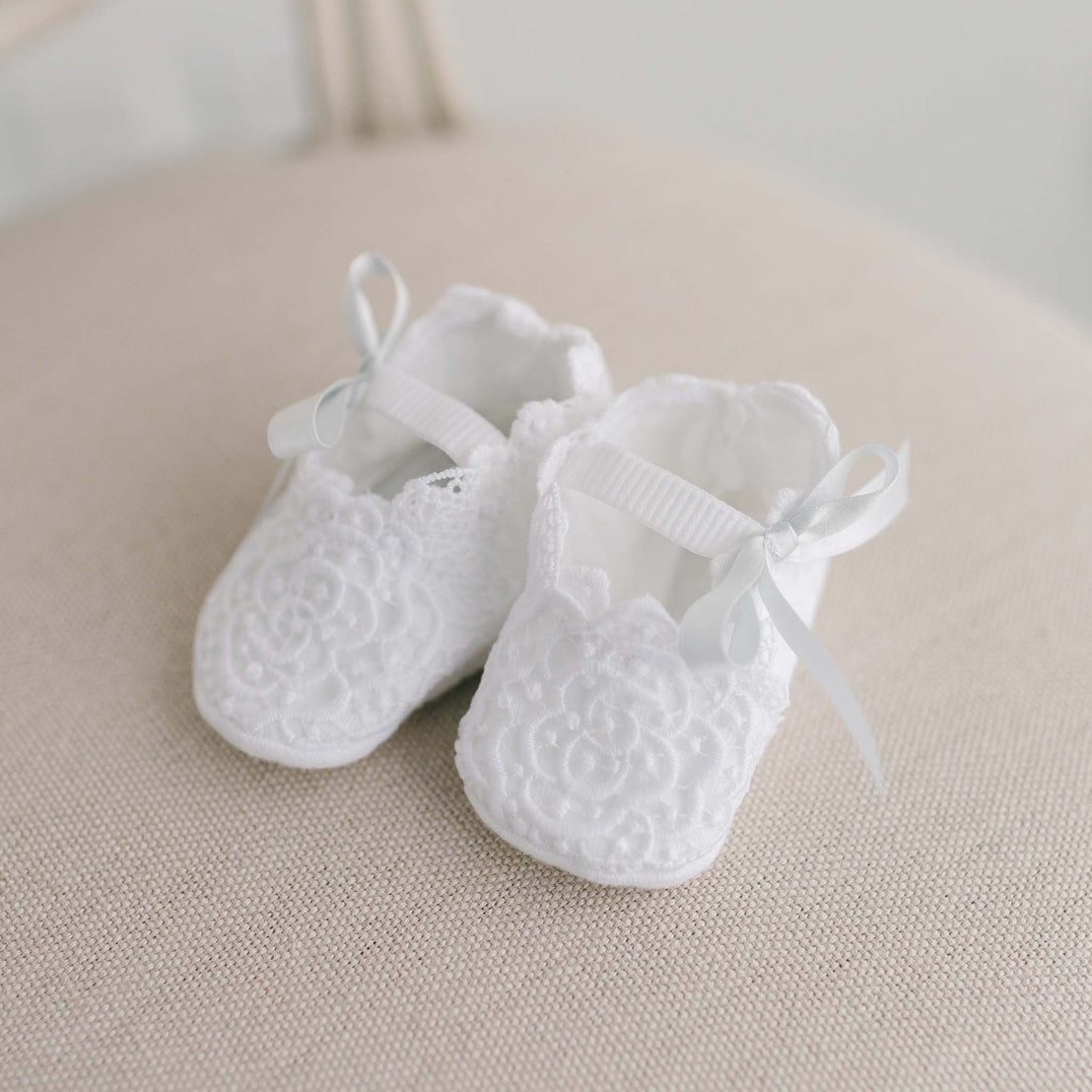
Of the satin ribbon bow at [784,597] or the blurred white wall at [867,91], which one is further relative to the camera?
the blurred white wall at [867,91]

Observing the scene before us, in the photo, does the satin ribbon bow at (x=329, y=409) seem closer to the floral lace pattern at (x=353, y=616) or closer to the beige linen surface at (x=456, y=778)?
the floral lace pattern at (x=353, y=616)

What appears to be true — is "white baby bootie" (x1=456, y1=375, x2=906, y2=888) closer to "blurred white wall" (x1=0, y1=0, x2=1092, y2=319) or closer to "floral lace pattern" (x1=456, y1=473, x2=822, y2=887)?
"floral lace pattern" (x1=456, y1=473, x2=822, y2=887)

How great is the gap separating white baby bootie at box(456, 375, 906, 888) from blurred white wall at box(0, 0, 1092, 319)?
102 centimetres

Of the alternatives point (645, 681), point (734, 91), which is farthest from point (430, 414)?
point (734, 91)

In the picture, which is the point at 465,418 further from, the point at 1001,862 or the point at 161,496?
the point at 1001,862

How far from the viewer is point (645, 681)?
0.63 meters

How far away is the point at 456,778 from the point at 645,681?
159mm

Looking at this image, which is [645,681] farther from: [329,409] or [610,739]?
[329,409]

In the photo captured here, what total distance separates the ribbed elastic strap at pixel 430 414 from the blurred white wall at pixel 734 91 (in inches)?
35.9

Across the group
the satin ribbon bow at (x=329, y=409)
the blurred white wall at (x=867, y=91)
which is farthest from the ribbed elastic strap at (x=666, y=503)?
the blurred white wall at (x=867, y=91)

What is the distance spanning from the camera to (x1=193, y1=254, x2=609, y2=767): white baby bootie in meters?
0.68

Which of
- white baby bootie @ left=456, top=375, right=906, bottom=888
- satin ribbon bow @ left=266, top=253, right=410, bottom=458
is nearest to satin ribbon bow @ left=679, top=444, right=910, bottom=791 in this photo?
white baby bootie @ left=456, top=375, right=906, bottom=888

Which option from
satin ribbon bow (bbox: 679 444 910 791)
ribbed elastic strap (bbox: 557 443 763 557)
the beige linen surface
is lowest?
the beige linen surface

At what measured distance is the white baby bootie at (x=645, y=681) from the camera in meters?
0.62
